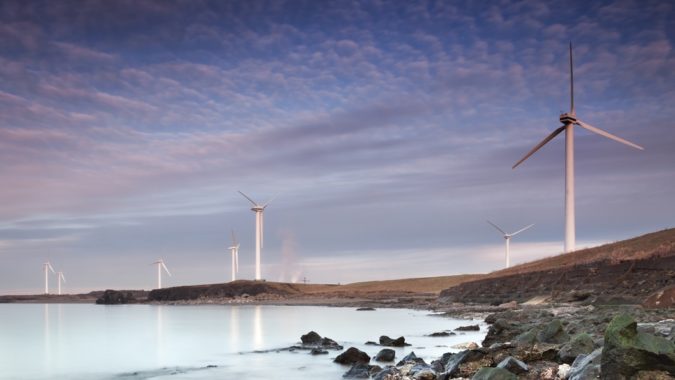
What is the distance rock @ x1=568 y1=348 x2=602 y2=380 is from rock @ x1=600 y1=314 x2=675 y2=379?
Result: 0.81 meters

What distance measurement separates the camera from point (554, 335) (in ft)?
62.4

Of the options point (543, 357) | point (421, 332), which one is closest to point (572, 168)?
point (421, 332)

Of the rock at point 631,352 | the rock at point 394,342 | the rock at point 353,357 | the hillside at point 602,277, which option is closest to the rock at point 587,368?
the rock at point 631,352

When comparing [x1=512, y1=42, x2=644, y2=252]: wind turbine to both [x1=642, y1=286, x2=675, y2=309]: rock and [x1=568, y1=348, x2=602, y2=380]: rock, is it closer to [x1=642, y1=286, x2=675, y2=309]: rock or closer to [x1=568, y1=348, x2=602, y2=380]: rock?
[x1=642, y1=286, x2=675, y2=309]: rock

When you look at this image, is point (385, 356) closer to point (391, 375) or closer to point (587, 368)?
point (391, 375)

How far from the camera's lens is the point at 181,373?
2464 cm

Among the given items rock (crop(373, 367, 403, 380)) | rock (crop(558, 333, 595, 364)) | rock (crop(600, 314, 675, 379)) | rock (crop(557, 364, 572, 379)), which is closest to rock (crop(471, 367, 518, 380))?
rock (crop(557, 364, 572, 379))

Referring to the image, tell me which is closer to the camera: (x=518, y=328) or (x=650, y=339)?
(x=650, y=339)

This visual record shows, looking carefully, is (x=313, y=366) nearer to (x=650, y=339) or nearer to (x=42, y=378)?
(x=42, y=378)

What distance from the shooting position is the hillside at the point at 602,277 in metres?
39.5

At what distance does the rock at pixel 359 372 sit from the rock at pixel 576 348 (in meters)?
6.46

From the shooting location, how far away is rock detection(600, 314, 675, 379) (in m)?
10.3

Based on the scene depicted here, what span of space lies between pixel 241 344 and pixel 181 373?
476 inches

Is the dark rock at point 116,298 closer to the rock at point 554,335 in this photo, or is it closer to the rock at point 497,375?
the rock at point 554,335
